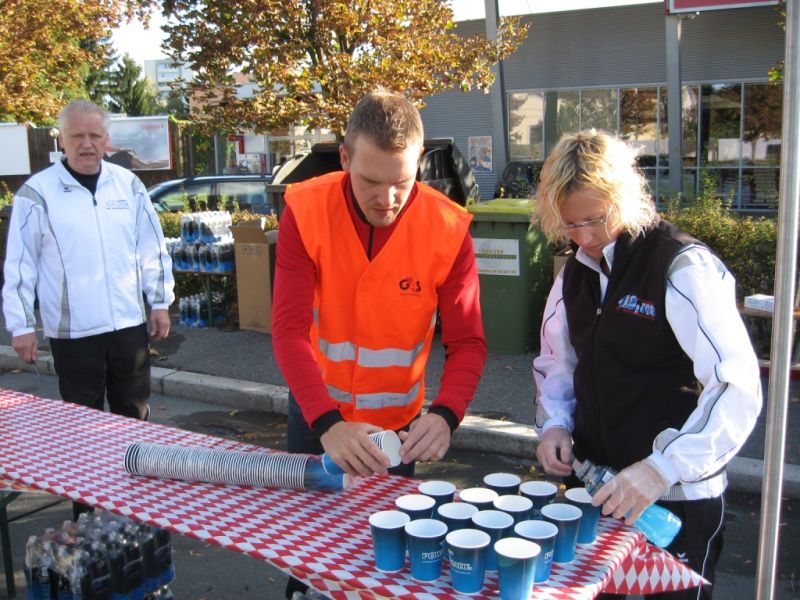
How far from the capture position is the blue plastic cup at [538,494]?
194 cm

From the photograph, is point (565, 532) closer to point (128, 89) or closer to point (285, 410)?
point (285, 410)

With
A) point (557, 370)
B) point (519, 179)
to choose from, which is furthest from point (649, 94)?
point (557, 370)

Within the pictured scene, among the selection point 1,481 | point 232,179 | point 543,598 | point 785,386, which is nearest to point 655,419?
point 785,386

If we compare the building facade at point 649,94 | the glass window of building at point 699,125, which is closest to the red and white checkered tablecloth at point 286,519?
the building facade at point 649,94

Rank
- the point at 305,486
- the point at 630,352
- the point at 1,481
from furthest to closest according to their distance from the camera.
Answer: the point at 1,481
the point at 305,486
the point at 630,352

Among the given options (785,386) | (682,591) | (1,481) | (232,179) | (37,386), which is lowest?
(37,386)

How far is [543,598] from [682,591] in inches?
28.6

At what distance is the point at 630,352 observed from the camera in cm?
208

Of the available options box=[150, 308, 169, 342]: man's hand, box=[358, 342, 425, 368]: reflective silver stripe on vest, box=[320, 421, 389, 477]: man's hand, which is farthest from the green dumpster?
box=[320, 421, 389, 477]: man's hand

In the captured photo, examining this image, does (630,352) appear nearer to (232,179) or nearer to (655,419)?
(655,419)

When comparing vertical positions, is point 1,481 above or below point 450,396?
below

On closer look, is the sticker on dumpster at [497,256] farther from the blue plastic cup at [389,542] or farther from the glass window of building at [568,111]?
the glass window of building at [568,111]

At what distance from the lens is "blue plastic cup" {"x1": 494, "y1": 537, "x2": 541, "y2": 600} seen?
1.59 metres

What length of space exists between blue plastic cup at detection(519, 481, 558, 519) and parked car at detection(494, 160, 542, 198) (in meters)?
12.4
